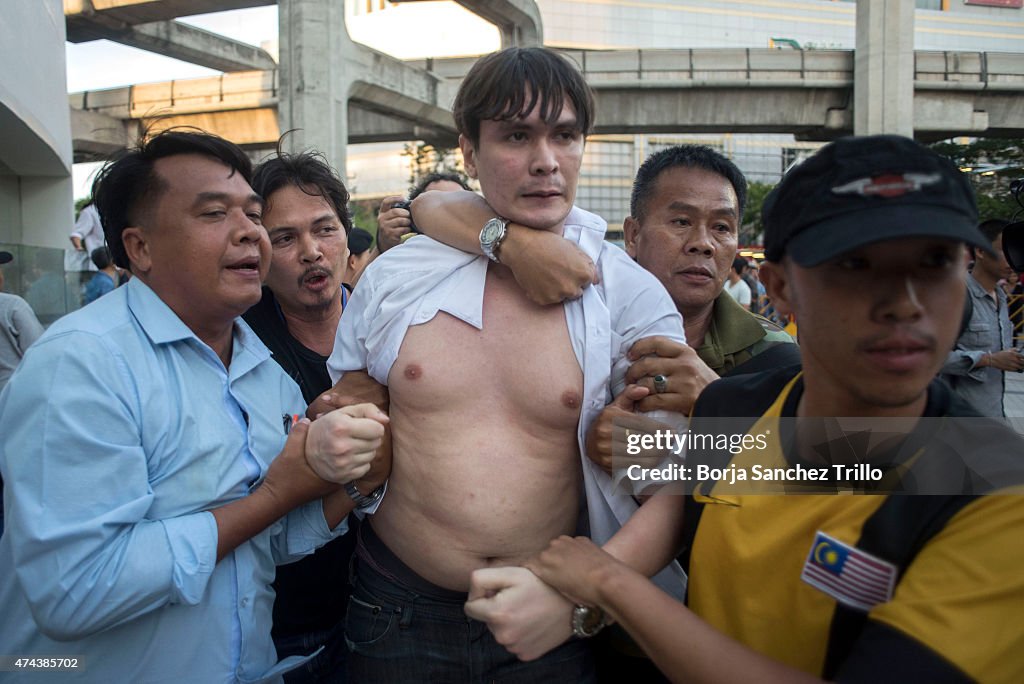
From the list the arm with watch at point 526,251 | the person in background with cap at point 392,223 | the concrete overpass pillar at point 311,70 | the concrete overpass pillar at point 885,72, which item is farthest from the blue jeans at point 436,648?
the concrete overpass pillar at point 885,72

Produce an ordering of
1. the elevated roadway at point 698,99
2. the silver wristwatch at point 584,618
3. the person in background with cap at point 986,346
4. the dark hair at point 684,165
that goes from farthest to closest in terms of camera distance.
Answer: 1. the elevated roadway at point 698,99
2. the person in background with cap at point 986,346
3. the dark hair at point 684,165
4. the silver wristwatch at point 584,618

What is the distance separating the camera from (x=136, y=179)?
7.23 feet

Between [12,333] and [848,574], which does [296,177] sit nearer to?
[848,574]

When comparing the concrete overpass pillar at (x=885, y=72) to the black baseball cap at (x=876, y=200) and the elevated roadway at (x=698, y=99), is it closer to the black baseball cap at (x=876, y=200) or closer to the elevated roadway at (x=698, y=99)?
the elevated roadway at (x=698, y=99)

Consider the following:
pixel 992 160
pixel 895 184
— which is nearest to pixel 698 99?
pixel 992 160

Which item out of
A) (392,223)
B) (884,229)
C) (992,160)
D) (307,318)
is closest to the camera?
(884,229)

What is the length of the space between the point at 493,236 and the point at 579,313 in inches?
14.1

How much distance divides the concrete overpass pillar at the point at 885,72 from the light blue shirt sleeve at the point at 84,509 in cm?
1813

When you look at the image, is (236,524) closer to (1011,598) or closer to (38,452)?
(38,452)

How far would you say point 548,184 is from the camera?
2.17m

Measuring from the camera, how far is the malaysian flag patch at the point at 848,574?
1254 mm

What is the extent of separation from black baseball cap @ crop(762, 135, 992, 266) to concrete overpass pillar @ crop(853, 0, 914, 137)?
57.8 feet

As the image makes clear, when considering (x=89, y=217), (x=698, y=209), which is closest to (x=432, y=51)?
(x=89, y=217)

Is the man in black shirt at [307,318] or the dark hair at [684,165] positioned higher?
the dark hair at [684,165]
